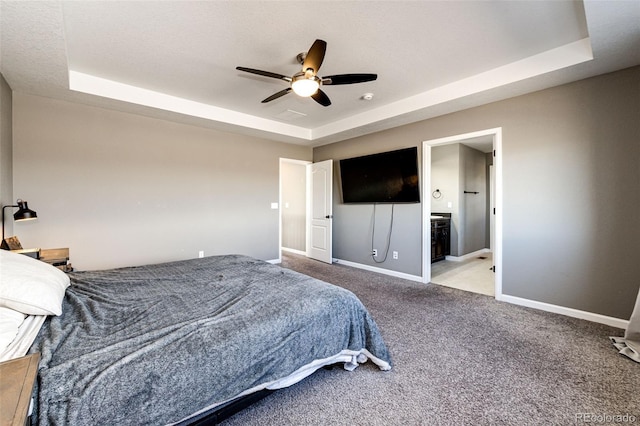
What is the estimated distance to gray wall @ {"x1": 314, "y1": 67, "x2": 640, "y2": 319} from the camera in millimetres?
2605

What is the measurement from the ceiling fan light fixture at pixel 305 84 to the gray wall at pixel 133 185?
2.62 metres

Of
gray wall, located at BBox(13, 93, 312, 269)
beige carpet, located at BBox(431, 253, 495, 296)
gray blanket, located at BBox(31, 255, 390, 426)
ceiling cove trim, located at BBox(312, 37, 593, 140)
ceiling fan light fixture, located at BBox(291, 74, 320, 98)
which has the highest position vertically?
ceiling cove trim, located at BBox(312, 37, 593, 140)

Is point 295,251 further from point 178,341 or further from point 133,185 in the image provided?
point 178,341

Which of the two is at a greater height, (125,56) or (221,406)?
(125,56)

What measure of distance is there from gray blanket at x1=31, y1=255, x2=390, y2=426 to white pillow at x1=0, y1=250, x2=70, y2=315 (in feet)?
0.32

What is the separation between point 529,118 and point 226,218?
457 cm

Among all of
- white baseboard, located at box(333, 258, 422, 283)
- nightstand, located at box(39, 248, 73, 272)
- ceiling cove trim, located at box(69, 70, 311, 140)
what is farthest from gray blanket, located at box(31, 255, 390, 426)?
white baseboard, located at box(333, 258, 422, 283)

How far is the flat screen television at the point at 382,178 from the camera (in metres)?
4.28

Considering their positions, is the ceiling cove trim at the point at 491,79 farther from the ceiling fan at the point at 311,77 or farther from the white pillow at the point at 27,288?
the white pillow at the point at 27,288

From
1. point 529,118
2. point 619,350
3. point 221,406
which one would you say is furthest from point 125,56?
point 619,350

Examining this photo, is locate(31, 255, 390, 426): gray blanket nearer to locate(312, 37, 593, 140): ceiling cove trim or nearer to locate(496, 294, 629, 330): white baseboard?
locate(496, 294, 629, 330): white baseboard

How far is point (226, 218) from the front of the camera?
4.78 m

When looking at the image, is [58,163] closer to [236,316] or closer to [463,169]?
[236,316]

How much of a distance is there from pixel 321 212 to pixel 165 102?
3.33m
